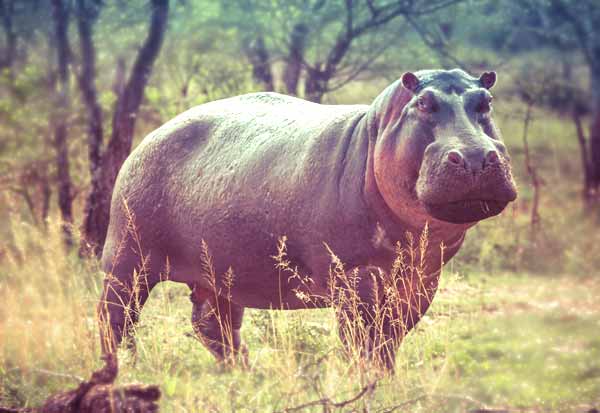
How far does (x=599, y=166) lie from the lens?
13.7 metres

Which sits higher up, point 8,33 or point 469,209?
point 8,33

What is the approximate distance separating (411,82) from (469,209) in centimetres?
70

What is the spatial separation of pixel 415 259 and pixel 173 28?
10168 millimetres

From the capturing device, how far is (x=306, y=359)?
511cm

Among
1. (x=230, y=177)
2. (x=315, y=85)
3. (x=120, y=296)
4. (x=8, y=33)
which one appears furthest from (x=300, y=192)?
(x=8, y=33)

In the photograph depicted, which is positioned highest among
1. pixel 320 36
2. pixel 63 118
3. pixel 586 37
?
pixel 320 36

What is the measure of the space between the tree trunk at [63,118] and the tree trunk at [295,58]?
2862mm

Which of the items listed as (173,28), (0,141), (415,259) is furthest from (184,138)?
(173,28)

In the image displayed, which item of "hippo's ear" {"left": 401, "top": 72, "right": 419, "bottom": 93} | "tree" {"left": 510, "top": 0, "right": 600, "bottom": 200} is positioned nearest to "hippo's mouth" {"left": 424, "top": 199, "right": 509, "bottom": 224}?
"hippo's ear" {"left": 401, "top": 72, "right": 419, "bottom": 93}

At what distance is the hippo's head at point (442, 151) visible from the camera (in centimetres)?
346

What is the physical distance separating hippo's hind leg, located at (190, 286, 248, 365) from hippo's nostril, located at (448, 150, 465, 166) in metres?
2.41

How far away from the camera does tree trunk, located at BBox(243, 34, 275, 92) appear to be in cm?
1188

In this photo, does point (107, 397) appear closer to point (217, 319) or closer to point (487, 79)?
point (217, 319)

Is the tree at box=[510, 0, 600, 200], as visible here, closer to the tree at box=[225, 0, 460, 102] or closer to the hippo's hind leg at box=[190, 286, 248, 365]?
the tree at box=[225, 0, 460, 102]
